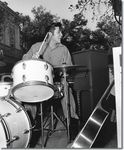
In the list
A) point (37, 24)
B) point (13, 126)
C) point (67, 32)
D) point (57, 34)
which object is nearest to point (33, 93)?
point (13, 126)

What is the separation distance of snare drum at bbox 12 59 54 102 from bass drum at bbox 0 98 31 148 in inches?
7.0

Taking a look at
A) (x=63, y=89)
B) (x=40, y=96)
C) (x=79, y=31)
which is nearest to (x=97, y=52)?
(x=63, y=89)

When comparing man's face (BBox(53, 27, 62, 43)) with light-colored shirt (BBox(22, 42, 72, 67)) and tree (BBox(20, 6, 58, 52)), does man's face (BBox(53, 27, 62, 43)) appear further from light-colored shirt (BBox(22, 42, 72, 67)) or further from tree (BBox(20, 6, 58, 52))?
tree (BBox(20, 6, 58, 52))

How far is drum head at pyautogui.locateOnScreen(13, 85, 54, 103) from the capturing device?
260cm

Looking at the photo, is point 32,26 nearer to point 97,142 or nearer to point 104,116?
point 97,142

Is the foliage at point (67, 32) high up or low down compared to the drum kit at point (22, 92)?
up

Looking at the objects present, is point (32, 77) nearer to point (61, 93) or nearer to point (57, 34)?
point (61, 93)

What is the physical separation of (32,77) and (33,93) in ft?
0.86

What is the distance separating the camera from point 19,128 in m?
2.52

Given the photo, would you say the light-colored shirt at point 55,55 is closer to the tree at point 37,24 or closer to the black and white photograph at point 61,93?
the black and white photograph at point 61,93

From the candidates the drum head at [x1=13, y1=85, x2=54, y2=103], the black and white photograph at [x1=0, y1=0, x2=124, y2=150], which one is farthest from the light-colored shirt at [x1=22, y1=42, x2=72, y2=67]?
the drum head at [x1=13, y1=85, x2=54, y2=103]

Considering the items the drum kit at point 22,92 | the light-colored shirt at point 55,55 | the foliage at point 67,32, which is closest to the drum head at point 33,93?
the drum kit at point 22,92

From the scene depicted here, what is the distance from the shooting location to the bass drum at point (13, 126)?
2.32 meters

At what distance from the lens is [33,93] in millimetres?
2727
